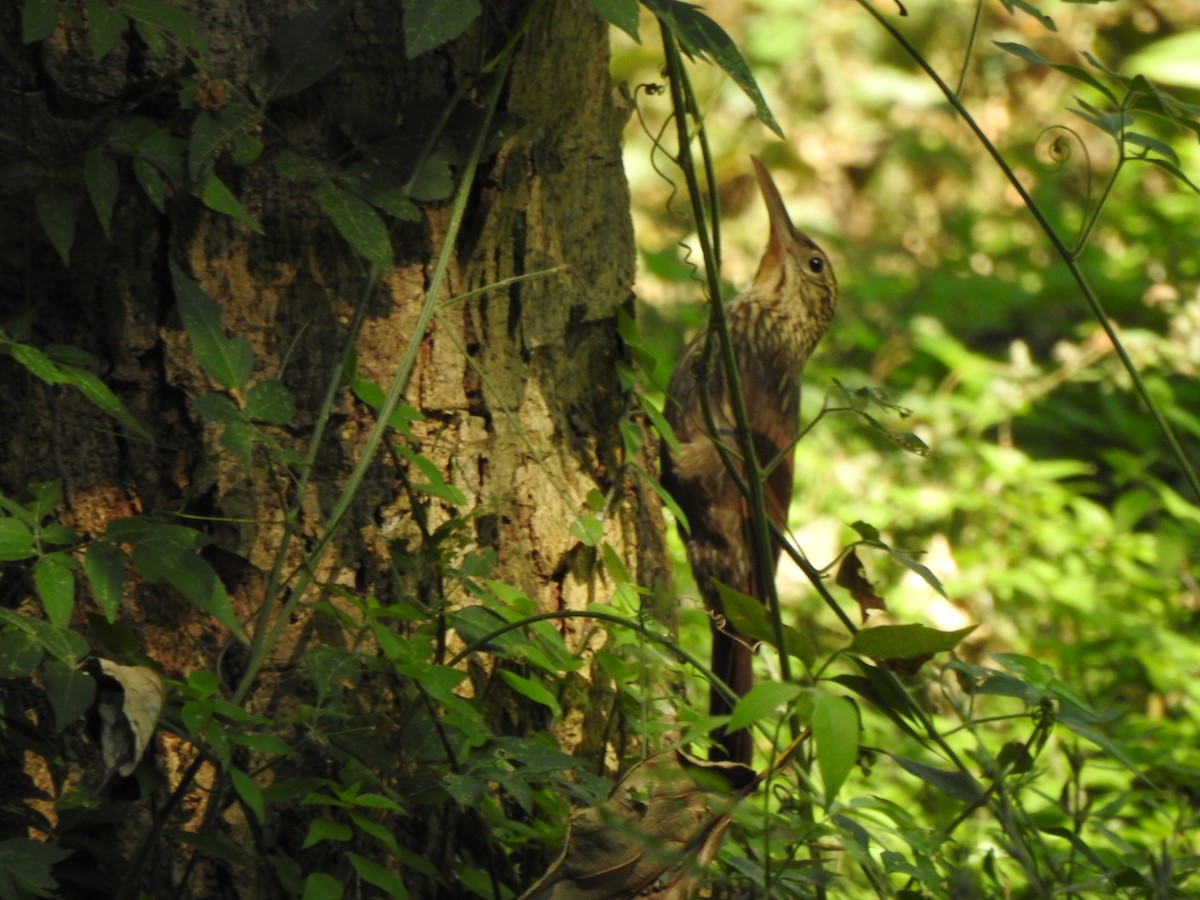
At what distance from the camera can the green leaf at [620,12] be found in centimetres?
143

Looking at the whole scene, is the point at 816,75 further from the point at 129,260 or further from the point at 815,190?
the point at 129,260

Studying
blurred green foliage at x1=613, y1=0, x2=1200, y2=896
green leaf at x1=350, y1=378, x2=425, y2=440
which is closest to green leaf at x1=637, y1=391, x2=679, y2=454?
blurred green foliage at x1=613, y1=0, x2=1200, y2=896

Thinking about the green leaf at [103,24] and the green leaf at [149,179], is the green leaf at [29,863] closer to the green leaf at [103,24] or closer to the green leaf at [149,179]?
the green leaf at [149,179]

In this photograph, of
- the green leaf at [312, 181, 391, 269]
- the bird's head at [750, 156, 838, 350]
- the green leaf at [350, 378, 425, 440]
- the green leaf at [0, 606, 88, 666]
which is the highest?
the bird's head at [750, 156, 838, 350]

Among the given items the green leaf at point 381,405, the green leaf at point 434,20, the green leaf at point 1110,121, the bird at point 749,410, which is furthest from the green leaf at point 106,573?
the bird at point 749,410

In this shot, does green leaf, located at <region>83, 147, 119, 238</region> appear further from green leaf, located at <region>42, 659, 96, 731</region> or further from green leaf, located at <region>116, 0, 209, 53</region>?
green leaf, located at <region>42, 659, 96, 731</region>

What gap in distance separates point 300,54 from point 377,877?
986 mm

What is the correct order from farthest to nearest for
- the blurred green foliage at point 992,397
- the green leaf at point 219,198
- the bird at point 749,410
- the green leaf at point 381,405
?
the bird at point 749,410
the blurred green foliage at point 992,397
the green leaf at point 381,405
the green leaf at point 219,198

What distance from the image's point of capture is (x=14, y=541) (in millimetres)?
1437

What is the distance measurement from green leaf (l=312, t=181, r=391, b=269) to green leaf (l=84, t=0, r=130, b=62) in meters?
0.30

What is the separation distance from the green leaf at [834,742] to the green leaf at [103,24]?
993 millimetres

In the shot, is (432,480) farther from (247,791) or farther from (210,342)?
(247,791)

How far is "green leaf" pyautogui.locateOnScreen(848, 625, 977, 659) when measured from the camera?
1417 millimetres

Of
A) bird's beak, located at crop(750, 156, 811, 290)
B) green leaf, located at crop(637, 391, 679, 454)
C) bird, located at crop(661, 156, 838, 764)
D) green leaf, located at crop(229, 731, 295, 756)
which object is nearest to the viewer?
green leaf, located at crop(229, 731, 295, 756)
